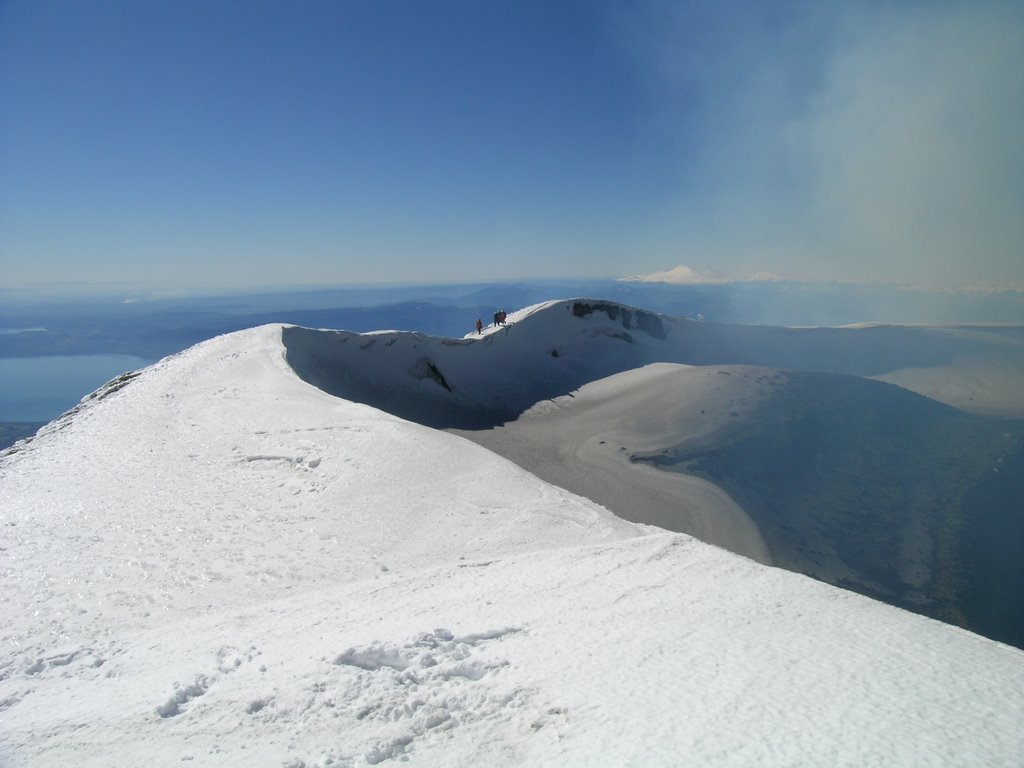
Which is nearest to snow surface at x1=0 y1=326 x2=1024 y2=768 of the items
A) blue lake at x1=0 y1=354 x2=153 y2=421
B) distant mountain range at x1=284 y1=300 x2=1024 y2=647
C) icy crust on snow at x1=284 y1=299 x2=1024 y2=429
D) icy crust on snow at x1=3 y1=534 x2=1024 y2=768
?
icy crust on snow at x1=3 y1=534 x2=1024 y2=768

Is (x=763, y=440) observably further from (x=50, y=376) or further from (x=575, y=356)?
(x=50, y=376)

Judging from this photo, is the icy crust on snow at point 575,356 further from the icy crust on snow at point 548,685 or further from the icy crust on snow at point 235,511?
the icy crust on snow at point 548,685

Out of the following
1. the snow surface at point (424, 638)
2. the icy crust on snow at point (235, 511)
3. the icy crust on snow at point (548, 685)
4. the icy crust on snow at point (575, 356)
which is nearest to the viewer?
the icy crust on snow at point (548, 685)

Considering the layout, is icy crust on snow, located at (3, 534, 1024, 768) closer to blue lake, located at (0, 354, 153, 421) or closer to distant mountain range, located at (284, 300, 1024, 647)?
distant mountain range, located at (284, 300, 1024, 647)

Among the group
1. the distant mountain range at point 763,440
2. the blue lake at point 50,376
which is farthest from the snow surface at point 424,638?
the blue lake at point 50,376

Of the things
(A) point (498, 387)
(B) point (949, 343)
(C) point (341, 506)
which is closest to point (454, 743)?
(C) point (341, 506)

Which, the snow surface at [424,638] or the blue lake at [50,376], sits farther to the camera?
the blue lake at [50,376]

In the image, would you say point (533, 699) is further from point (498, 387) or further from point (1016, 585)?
point (498, 387)
